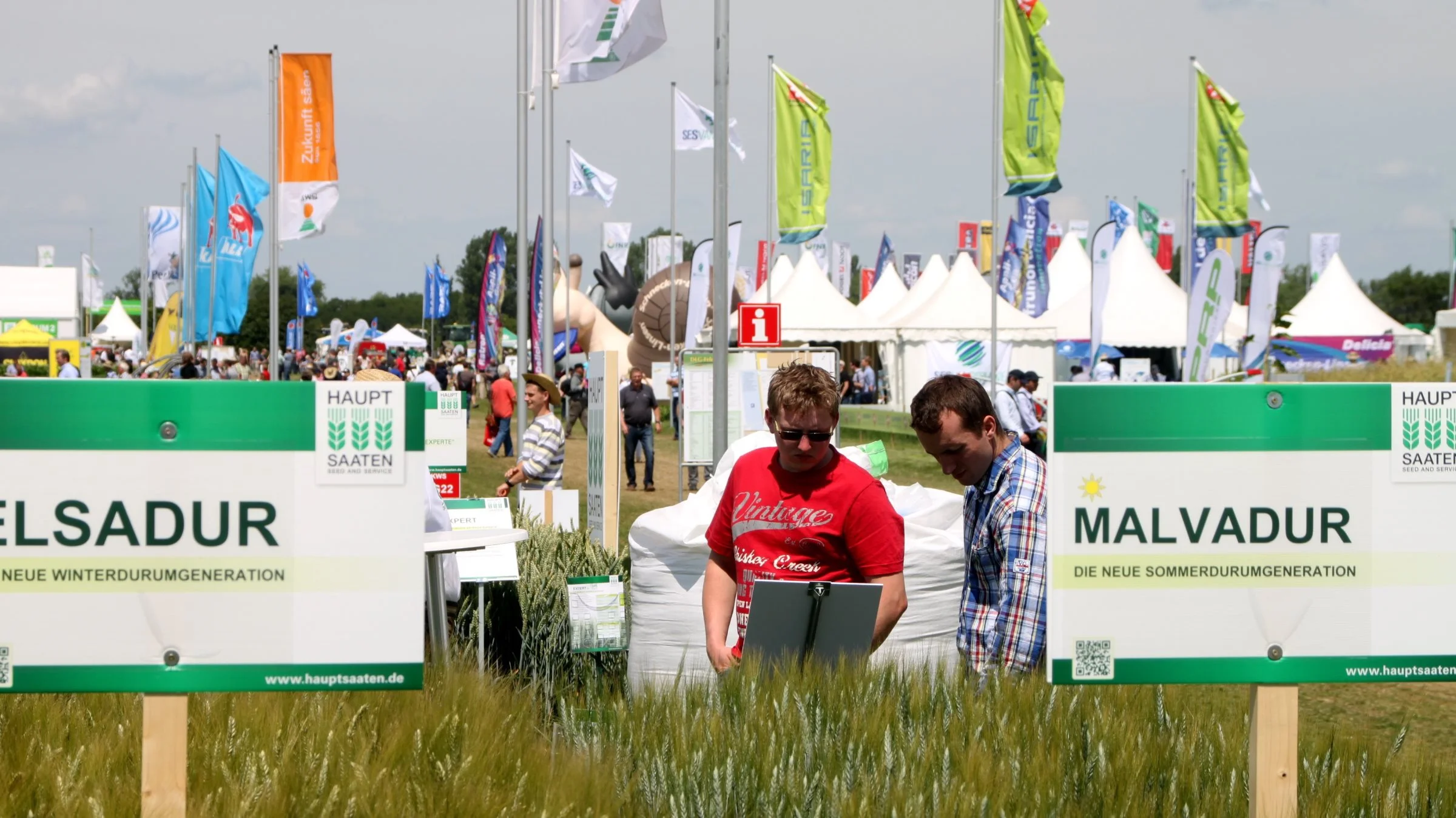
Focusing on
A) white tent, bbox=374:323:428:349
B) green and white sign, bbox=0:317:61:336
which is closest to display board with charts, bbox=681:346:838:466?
green and white sign, bbox=0:317:61:336

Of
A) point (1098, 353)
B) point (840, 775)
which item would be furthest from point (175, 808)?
point (1098, 353)

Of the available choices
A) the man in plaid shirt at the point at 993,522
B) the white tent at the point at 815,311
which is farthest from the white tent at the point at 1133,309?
the man in plaid shirt at the point at 993,522

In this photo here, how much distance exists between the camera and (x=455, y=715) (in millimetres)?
3012

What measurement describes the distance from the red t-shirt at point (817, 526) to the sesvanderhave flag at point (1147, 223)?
63.0m

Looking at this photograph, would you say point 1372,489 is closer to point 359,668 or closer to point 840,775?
point 840,775

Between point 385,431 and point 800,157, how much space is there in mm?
19110

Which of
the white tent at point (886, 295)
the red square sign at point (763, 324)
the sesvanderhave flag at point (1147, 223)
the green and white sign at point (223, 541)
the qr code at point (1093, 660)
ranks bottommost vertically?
the qr code at point (1093, 660)

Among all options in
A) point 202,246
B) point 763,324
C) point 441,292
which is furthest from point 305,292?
point 763,324

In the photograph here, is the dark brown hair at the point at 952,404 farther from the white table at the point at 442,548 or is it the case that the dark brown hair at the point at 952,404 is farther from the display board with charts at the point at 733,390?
the display board with charts at the point at 733,390

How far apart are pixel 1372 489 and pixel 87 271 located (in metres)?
90.6

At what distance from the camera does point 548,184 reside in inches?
702

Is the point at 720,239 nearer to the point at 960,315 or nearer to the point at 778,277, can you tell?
the point at 960,315

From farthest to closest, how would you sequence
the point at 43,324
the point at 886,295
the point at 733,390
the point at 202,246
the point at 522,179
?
the point at 886,295 → the point at 43,324 → the point at 202,246 → the point at 522,179 → the point at 733,390

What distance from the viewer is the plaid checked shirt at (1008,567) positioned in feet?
12.8
